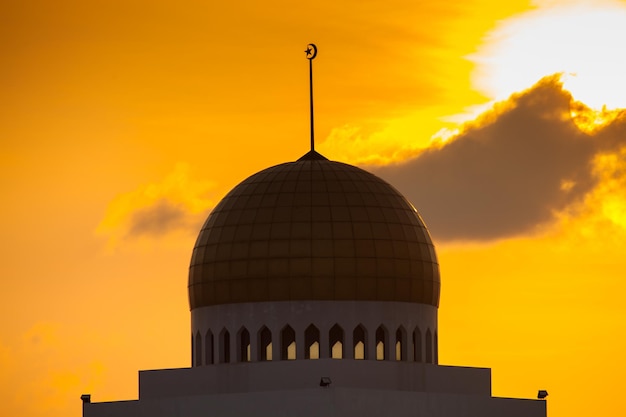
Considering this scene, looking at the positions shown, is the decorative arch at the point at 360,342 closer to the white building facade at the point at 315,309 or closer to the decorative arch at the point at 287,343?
the white building facade at the point at 315,309

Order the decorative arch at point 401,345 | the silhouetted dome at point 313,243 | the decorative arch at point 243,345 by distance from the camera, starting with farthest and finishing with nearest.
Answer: the decorative arch at point 401,345, the decorative arch at point 243,345, the silhouetted dome at point 313,243

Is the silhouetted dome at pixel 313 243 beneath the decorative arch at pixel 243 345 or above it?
above

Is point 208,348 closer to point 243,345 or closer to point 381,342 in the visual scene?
point 243,345

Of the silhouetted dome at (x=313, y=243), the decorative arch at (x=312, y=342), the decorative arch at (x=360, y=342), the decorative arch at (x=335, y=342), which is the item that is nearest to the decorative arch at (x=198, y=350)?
the silhouetted dome at (x=313, y=243)

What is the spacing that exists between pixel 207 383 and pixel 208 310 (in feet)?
8.58

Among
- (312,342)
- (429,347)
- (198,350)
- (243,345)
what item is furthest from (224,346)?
(429,347)

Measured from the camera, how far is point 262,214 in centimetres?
7338

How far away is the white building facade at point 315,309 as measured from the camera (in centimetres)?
7094

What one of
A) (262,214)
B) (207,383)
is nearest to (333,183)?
(262,214)

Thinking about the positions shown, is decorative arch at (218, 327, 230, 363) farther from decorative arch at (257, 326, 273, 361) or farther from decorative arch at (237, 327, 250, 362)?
decorative arch at (257, 326, 273, 361)

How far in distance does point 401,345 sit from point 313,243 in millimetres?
4153

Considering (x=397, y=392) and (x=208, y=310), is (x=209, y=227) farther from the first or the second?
(x=397, y=392)

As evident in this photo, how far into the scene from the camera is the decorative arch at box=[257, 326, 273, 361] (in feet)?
236

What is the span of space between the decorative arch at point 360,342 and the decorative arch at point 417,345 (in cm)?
190
